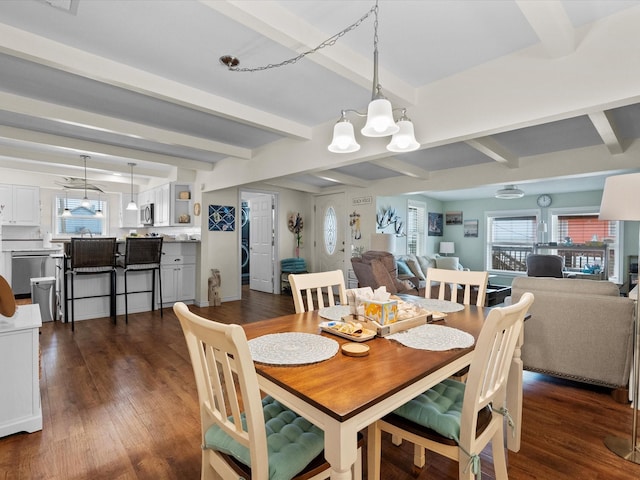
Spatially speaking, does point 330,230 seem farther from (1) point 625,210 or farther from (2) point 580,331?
(1) point 625,210

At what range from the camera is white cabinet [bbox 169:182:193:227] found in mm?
5988

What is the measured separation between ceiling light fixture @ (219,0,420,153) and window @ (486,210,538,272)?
688 centimetres

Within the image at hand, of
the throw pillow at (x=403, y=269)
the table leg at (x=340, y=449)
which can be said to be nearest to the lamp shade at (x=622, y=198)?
the table leg at (x=340, y=449)

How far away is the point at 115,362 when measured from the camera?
10.0ft

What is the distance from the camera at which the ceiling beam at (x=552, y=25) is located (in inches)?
59.9

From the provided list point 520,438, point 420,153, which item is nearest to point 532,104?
point 520,438

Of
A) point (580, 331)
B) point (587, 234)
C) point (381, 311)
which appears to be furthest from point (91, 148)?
point (587, 234)

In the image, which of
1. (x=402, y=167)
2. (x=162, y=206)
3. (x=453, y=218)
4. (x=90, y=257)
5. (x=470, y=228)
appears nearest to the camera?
(x=90, y=257)

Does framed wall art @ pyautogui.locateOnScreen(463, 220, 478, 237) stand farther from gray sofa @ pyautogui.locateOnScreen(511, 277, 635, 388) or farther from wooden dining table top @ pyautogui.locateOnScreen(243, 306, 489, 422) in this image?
wooden dining table top @ pyautogui.locateOnScreen(243, 306, 489, 422)

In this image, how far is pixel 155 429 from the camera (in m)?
2.03

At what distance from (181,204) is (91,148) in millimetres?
1963

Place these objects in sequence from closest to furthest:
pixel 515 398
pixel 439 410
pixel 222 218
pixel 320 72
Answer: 1. pixel 439 410
2. pixel 515 398
3. pixel 320 72
4. pixel 222 218

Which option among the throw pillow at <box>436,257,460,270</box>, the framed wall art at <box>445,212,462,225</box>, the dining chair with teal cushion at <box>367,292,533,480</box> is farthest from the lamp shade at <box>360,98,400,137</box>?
the framed wall art at <box>445,212,462,225</box>

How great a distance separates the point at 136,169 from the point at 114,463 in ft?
17.5
